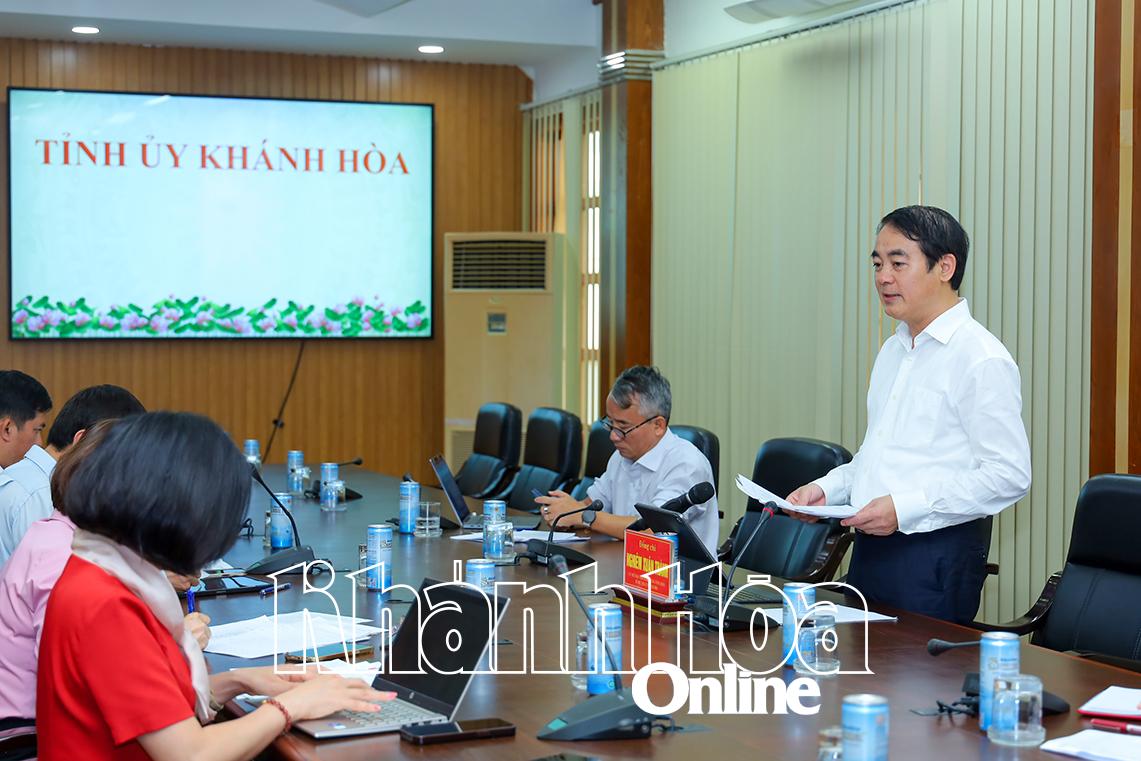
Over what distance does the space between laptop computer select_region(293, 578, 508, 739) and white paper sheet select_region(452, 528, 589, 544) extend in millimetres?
1852

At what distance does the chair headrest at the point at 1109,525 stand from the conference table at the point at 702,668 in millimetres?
A: 525

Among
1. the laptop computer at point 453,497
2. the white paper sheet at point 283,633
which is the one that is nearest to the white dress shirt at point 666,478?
the laptop computer at point 453,497

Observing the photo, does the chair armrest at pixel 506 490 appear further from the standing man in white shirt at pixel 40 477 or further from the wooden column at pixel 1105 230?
the standing man in white shirt at pixel 40 477

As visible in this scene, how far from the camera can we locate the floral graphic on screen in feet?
26.5

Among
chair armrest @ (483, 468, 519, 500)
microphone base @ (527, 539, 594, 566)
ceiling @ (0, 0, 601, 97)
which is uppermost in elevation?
ceiling @ (0, 0, 601, 97)

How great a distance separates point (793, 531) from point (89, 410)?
225 cm

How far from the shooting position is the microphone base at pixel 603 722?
7.02 ft

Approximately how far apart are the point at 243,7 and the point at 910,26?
409 centimetres

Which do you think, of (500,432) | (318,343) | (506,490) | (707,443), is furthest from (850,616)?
(318,343)

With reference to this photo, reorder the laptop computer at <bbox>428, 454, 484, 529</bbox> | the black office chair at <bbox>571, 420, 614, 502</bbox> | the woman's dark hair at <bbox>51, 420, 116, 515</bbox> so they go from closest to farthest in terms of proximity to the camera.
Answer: the woman's dark hair at <bbox>51, 420, 116, 515</bbox> → the laptop computer at <bbox>428, 454, 484, 529</bbox> → the black office chair at <bbox>571, 420, 614, 502</bbox>

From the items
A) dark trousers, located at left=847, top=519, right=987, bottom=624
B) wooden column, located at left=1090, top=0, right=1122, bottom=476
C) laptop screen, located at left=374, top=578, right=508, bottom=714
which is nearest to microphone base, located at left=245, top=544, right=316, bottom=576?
laptop screen, located at left=374, top=578, right=508, bottom=714

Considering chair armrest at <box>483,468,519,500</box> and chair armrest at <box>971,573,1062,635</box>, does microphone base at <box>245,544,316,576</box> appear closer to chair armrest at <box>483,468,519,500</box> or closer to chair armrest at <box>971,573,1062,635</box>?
chair armrest at <box>971,573,1062,635</box>

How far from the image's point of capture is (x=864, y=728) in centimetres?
180

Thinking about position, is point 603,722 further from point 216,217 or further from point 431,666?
point 216,217
